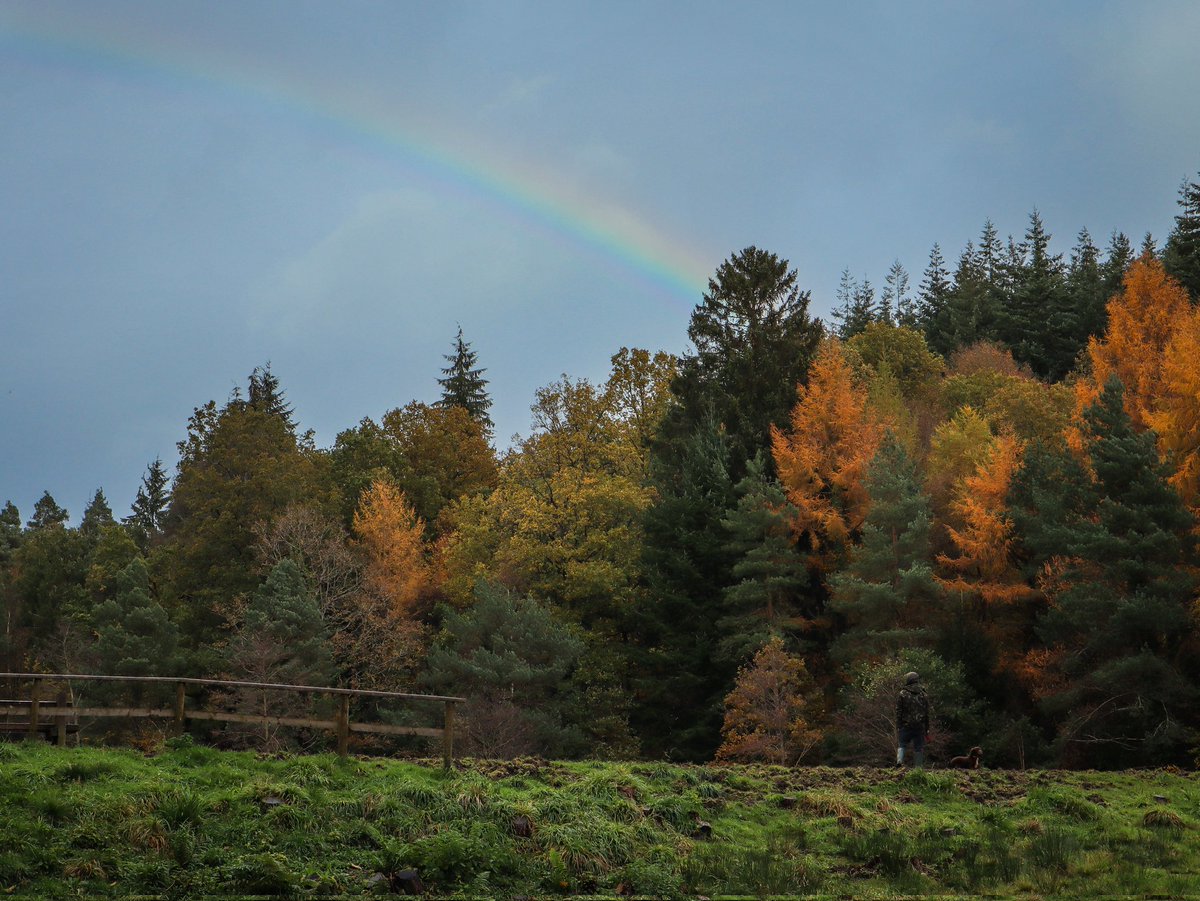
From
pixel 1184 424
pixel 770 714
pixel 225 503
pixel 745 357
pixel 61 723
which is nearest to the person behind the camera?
pixel 61 723

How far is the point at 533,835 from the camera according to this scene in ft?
42.3

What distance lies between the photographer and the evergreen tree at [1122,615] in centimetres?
3250

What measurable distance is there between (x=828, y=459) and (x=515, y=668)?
18.5 meters

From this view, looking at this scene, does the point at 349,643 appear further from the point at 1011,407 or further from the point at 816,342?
the point at 1011,407

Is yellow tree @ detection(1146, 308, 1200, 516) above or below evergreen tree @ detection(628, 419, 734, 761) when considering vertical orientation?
above

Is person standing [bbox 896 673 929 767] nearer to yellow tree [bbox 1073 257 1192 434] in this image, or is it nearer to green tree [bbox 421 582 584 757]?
green tree [bbox 421 582 584 757]

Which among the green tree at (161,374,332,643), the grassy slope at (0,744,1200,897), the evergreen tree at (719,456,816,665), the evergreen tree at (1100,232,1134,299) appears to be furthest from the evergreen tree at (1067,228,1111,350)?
the grassy slope at (0,744,1200,897)

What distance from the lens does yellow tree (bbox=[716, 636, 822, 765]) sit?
38500 mm

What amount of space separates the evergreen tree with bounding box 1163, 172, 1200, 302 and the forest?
476mm

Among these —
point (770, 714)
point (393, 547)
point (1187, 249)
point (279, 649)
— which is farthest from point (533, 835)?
point (1187, 249)

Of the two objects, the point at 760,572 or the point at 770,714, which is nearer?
the point at 770,714

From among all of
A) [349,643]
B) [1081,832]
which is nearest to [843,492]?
[349,643]

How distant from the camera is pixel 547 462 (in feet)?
170

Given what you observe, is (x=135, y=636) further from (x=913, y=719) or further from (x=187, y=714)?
(x=913, y=719)
